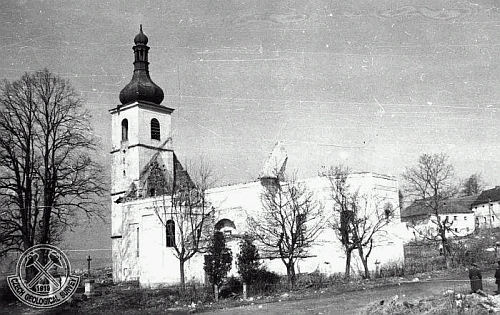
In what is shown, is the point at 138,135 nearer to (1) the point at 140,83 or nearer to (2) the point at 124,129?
(2) the point at 124,129

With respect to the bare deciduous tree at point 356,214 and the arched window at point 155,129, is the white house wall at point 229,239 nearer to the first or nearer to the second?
the bare deciduous tree at point 356,214

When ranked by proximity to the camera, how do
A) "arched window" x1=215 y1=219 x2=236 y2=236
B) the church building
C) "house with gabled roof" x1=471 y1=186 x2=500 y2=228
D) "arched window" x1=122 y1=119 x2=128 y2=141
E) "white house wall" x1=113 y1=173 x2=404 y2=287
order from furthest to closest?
1. "house with gabled roof" x1=471 y1=186 x2=500 y2=228
2. "arched window" x1=122 y1=119 x2=128 y2=141
3. "arched window" x1=215 y1=219 x2=236 y2=236
4. the church building
5. "white house wall" x1=113 y1=173 x2=404 y2=287

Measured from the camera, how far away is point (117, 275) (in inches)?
1544

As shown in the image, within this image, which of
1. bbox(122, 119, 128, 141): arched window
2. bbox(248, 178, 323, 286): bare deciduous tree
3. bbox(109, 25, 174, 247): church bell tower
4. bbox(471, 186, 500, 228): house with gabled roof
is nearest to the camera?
bbox(248, 178, 323, 286): bare deciduous tree

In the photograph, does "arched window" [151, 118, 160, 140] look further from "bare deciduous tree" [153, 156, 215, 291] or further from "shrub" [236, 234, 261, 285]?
"shrub" [236, 234, 261, 285]

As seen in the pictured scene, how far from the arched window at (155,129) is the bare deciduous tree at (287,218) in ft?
46.8

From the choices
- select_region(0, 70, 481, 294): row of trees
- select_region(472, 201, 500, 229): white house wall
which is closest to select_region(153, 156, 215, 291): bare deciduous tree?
select_region(0, 70, 481, 294): row of trees

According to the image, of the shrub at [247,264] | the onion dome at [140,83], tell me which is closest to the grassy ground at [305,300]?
the shrub at [247,264]

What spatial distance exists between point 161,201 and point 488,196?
4993cm

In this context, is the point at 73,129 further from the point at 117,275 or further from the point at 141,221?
the point at 117,275

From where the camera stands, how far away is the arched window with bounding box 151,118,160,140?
43.3 meters

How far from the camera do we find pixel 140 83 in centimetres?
4266

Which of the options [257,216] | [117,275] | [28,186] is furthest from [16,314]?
[117,275]

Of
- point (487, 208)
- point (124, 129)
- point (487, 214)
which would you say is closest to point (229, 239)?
point (124, 129)
